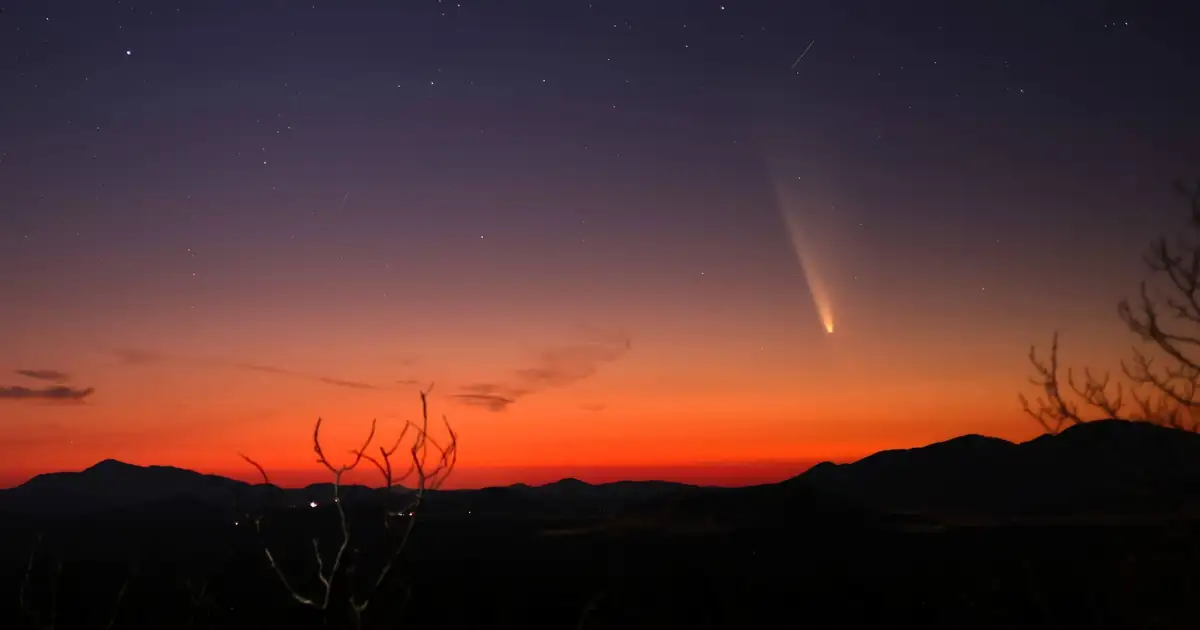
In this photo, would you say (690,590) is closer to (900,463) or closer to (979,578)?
(979,578)

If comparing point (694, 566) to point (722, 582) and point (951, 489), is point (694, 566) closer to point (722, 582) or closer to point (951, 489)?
point (722, 582)

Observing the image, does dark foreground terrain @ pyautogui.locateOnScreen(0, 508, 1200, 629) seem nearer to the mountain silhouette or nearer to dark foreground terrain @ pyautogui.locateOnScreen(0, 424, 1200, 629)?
dark foreground terrain @ pyautogui.locateOnScreen(0, 424, 1200, 629)

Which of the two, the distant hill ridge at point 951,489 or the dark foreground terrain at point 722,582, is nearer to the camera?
the dark foreground terrain at point 722,582

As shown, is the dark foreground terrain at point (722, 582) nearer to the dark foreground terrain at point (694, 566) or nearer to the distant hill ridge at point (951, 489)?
the dark foreground terrain at point (694, 566)

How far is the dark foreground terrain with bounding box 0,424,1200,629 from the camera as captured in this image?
1699 inches

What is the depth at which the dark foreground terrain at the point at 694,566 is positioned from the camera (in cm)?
4316

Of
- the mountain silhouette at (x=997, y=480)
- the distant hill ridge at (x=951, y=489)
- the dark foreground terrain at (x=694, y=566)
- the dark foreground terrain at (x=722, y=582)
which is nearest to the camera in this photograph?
the dark foreground terrain at (x=694, y=566)

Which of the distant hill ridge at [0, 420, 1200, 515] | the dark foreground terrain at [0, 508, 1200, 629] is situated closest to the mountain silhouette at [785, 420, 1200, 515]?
the distant hill ridge at [0, 420, 1200, 515]

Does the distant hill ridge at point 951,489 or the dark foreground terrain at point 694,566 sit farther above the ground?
the distant hill ridge at point 951,489

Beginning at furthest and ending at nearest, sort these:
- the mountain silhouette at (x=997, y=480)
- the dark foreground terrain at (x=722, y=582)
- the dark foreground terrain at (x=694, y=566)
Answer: the mountain silhouette at (x=997, y=480), the dark foreground terrain at (x=722, y=582), the dark foreground terrain at (x=694, y=566)

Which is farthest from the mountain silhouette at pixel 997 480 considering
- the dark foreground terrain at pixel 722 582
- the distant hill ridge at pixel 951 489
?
the dark foreground terrain at pixel 722 582

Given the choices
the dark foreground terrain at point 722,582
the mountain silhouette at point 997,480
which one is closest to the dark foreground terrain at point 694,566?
the dark foreground terrain at point 722,582

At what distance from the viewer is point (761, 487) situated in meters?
117

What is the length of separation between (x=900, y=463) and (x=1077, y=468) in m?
42.8
